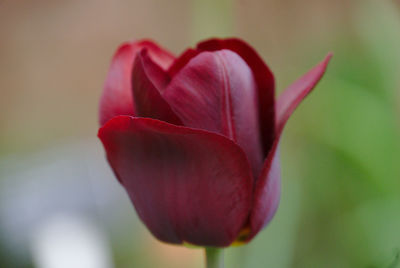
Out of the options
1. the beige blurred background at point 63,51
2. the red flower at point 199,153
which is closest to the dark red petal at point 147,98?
the red flower at point 199,153

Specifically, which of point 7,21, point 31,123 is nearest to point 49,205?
point 31,123

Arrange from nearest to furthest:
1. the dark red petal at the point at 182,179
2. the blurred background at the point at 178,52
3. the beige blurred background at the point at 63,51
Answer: the dark red petal at the point at 182,179 → the blurred background at the point at 178,52 → the beige blurred background at the point at 63,51

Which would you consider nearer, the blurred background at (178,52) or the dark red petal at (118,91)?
the dark red petal at (118,91)

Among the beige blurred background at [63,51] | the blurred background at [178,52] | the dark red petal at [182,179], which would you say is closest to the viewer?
the dark red petal at [182,179]

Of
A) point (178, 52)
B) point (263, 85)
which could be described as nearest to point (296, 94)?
point (263, 85)

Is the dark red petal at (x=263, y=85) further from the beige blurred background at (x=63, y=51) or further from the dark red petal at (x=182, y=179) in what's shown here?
the beige blurred background at (x=63, y=51)

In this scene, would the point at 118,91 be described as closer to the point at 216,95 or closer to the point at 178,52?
the point at 216,95

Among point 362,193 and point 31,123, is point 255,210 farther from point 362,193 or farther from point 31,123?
point 31,123

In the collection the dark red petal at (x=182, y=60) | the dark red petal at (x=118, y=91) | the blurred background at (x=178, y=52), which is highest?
the dark red petal at (x=182, y=60)
